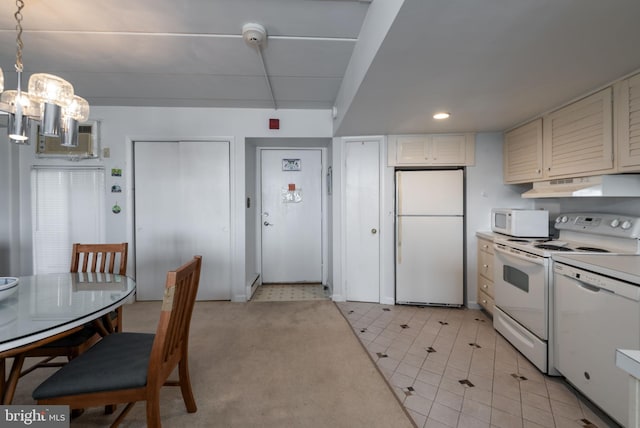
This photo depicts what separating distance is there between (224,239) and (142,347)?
6.67 ft

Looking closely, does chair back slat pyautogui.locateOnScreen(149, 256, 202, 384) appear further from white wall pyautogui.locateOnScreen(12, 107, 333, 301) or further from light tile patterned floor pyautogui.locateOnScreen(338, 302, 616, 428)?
white wall pyautogui.locateOnScreen(12, 107, 333, 301)

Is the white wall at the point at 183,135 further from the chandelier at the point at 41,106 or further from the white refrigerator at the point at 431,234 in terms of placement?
the chandelier at the point at 41,106

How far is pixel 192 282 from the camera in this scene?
57.6 inches

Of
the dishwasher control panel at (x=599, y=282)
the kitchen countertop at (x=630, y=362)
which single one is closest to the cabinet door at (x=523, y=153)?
the dishwasher control panel at (x=599, y=282)

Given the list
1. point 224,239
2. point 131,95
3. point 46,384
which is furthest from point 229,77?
point 46,384

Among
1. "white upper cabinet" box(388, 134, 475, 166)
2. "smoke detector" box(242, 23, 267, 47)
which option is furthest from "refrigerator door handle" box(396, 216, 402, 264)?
"smoke detector" box(242, 23, 267, 47)

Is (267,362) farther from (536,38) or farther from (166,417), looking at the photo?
(536,38)

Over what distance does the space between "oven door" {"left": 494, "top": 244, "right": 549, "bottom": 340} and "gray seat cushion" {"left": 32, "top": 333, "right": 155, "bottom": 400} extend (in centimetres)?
255

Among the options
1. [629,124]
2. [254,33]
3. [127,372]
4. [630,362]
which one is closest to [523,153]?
[629,124]

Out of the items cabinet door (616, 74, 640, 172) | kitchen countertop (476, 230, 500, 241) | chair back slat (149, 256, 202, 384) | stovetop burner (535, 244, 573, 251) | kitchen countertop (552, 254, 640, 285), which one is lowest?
chair back slat (149, 256, 202, 384)

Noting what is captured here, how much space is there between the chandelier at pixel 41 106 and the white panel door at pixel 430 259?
3.03 meters

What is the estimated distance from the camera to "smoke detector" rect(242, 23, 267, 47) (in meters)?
1.81

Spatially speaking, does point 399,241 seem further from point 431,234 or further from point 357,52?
point 357,52

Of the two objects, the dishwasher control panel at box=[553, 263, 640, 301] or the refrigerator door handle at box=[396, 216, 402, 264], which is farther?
the refrigerator door handle at box=[396, 216, 402, 264]
